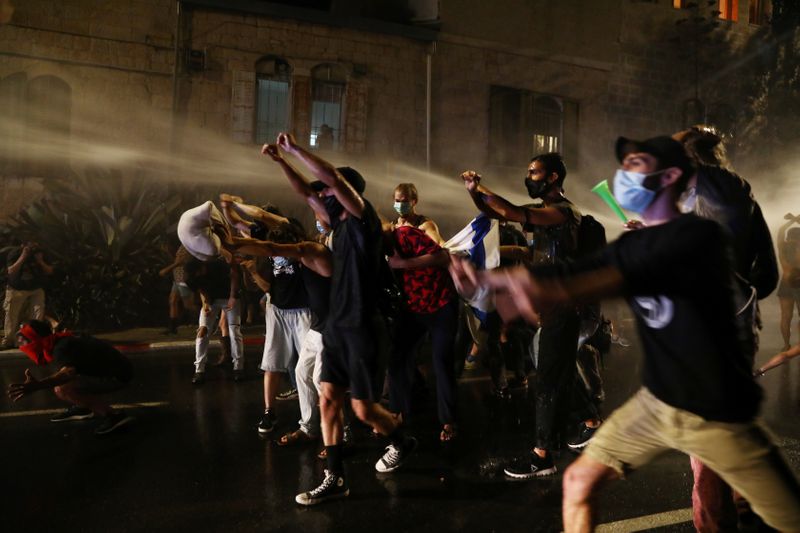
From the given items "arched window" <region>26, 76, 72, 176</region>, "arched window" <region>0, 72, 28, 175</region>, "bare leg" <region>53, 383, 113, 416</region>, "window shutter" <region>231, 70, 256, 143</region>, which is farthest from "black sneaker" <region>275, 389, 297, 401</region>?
"arched window" <region>0, 72, 28, 175</region>

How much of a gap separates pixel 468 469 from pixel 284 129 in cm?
1156

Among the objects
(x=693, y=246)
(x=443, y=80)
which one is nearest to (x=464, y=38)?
(x=443, y=80)

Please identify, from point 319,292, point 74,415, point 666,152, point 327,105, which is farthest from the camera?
point 327,105

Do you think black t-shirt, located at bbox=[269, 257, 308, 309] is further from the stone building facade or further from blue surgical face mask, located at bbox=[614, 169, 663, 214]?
the stone building facade

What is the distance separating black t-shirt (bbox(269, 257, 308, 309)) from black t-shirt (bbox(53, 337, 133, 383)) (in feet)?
4.87

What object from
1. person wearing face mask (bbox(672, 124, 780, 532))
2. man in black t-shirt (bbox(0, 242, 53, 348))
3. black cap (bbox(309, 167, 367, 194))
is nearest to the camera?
person wearing face mask (bbox(672, 124, 780, 532))

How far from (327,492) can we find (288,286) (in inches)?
78.5

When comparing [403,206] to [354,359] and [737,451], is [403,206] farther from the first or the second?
[737,451]

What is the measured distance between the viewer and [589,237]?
166 inches

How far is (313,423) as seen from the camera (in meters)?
4.71

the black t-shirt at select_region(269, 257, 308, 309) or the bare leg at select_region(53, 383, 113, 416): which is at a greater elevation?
the black t-shirt at select_region(269, 257, 308, 309)

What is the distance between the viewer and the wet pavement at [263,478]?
11.1 feet

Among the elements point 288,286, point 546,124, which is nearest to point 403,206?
point 288,286

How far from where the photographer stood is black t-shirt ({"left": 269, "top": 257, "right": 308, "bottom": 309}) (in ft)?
16.7
